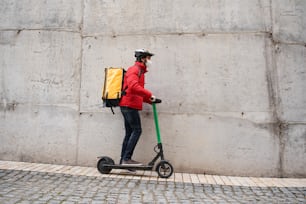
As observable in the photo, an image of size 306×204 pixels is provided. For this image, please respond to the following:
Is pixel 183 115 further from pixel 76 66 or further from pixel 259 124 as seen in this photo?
pixel 76 66

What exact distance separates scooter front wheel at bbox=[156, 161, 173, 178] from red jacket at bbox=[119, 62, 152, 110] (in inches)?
41.6

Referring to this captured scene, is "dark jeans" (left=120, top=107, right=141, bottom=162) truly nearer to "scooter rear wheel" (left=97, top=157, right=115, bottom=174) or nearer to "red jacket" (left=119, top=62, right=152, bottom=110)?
"red jacket" (left=119, top=62, right=152, bottom=110)

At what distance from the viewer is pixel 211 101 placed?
5582 millimetres

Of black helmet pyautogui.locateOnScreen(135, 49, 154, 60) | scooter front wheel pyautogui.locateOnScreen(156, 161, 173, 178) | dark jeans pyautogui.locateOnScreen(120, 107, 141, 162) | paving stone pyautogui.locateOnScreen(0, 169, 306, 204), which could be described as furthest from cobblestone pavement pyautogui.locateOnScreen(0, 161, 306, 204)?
black helmet pyautogui.locateOnScreen(135, 49, 154, 60)

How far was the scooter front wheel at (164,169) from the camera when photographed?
4.95 meters

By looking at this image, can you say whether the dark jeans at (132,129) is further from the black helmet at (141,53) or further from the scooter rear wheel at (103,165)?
the black helmet at (141,53)

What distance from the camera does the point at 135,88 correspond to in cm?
483

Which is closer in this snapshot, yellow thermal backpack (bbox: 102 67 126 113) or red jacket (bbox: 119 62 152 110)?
red jacket (bbox: 119 62 152 110)

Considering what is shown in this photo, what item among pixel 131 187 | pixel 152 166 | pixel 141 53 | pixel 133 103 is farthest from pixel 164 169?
pixel 141 53

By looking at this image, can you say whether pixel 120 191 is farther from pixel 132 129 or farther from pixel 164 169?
pixel 132 129

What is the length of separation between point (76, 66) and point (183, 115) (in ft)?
7.95

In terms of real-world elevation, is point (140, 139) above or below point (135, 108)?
below

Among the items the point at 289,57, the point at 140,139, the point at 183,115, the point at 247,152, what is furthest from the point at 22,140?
the point at 289,57

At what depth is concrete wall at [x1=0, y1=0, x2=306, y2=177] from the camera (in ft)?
17.9
